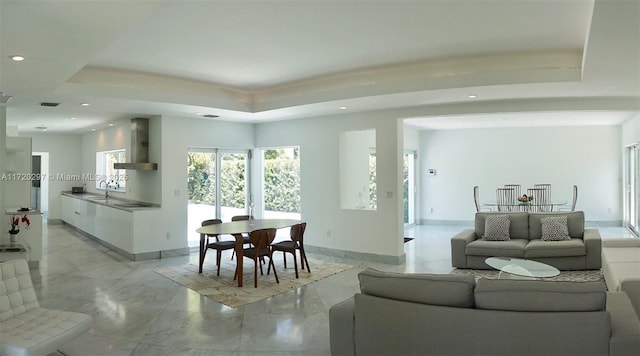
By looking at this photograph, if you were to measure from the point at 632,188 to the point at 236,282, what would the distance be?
8.80 metres

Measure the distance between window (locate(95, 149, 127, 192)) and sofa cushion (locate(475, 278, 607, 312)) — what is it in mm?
8281

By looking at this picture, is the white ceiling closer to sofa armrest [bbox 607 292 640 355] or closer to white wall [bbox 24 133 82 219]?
sofa armrest [bbox 607 292 640 355]

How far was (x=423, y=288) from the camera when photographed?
2.79m

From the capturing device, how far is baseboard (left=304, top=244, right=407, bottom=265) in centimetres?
693

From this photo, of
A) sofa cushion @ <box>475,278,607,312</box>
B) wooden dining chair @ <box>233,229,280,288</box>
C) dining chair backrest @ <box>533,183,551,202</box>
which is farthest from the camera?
dining chair backrest @ <box>533,183,551,202</box>

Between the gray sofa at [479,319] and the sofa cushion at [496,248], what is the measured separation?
310 centimetres

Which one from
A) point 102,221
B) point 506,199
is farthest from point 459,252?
point 102,221

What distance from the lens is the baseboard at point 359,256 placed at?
6.93 meters

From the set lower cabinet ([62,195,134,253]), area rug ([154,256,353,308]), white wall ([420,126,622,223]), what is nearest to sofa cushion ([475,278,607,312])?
area rug ([154,256,353,308])

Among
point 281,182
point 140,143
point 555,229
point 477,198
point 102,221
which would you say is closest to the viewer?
point 555,229

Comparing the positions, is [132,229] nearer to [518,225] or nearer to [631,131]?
[518,225]

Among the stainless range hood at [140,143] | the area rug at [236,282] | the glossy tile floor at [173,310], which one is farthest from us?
the stainless range hood at [140,143]

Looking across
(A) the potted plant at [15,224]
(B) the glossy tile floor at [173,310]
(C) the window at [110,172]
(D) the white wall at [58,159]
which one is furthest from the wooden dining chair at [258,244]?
(D) the white wall at [58,159]

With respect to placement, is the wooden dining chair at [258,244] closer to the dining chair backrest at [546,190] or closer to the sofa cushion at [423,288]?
the sofa cushion at [423,288]
